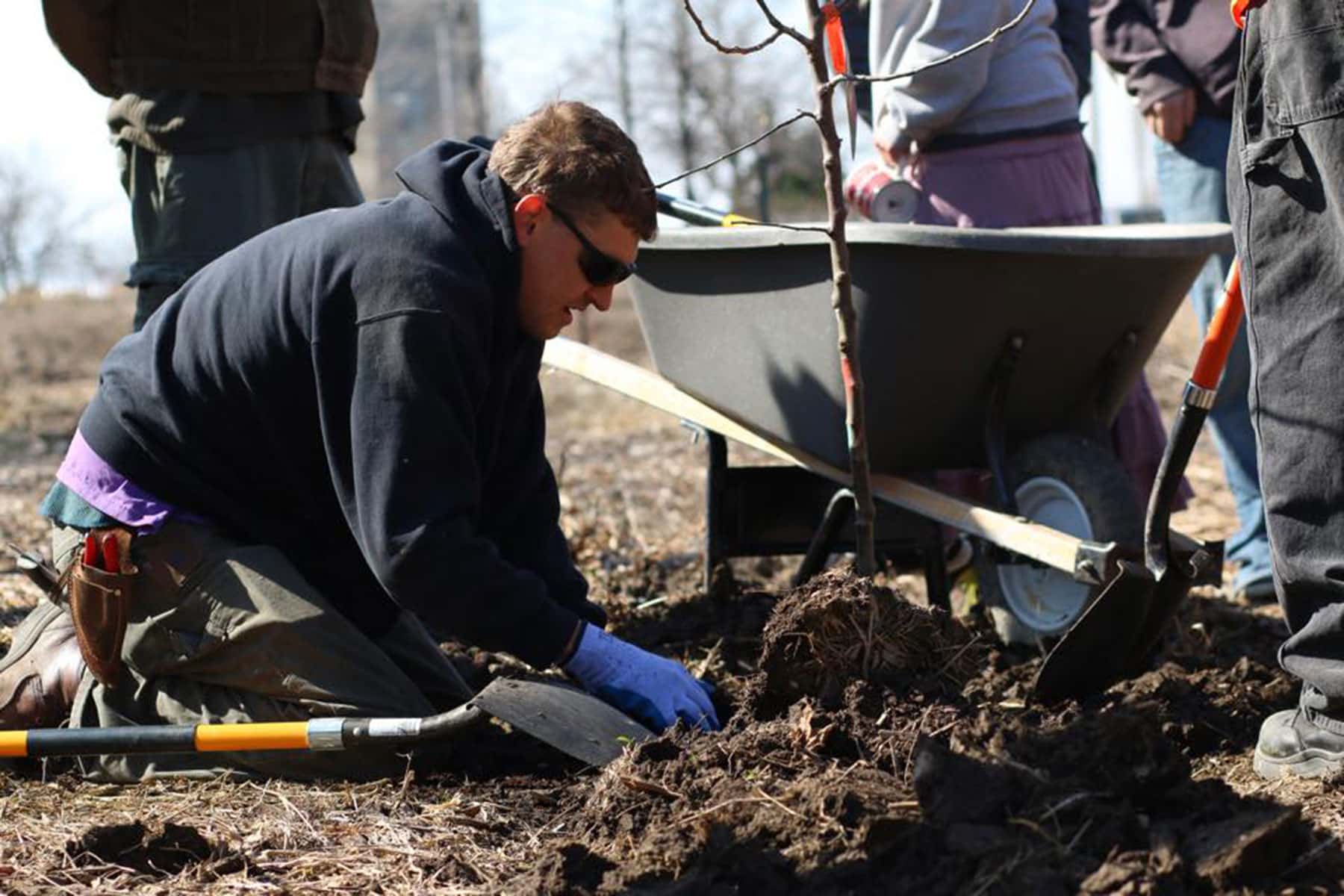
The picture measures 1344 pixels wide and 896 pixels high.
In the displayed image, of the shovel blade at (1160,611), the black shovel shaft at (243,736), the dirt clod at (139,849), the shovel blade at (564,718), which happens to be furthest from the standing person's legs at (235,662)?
the shovel blade at (1160,611)

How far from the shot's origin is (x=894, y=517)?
4035 mm

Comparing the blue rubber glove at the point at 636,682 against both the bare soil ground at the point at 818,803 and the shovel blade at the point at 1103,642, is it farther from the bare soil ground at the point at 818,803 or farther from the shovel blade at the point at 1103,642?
the shovel blade at the point at 1103,642

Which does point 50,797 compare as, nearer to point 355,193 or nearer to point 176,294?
point 176,294

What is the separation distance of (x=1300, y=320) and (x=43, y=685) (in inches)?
100

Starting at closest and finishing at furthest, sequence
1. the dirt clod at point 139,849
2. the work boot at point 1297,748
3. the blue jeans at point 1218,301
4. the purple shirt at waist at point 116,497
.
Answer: the dirt clod at point 139,849 → the work boot at point 1297,748 → the purple shirt at waist at point 116,497 → the blue jeans at point 1218,301

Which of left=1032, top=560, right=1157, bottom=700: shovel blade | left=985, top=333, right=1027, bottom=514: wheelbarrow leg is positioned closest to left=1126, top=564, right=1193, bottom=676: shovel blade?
left=1032, top=560, right=1157, bottom=700: shovel blade

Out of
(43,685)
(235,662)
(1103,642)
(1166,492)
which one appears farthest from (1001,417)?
(43,685)

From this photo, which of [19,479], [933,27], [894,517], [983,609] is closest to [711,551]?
[894,517]

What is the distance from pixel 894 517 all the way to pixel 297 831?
1865mm

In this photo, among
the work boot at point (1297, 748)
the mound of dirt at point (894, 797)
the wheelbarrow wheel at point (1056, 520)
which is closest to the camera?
the mound of dirt at point (894, 797)

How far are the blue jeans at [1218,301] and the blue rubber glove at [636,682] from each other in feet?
7.44

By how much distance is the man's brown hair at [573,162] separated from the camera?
285 cm

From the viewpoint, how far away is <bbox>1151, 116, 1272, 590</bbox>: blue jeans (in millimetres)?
4590

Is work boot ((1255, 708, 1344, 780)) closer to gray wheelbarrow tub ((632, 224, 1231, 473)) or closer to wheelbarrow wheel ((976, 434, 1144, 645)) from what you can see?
wheelbarrow wheel ((976, 434, 1144, 645))
